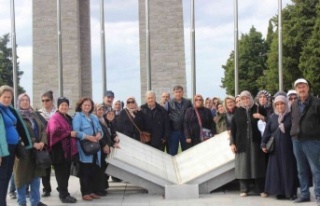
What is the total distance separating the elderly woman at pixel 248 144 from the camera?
920 centimetres

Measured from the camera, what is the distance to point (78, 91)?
2731 centimetres

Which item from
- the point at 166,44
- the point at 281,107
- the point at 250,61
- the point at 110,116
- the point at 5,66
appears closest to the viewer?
the point at 281,107

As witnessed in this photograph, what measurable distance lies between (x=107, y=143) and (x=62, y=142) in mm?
948

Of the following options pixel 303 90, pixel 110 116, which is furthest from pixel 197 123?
pixel 303 90

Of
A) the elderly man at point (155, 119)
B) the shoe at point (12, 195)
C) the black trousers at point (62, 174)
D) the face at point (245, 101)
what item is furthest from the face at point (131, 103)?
the shoe at point (12, 195)

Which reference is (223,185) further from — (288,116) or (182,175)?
(288,116)

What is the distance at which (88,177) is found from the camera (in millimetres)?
9312

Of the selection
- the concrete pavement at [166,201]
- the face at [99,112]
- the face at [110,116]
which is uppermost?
the face at [99,112]

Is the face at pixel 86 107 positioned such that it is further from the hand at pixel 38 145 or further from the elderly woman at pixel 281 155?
the elderly woman at pixel 281 155

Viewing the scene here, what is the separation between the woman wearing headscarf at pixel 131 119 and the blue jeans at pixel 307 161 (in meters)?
3.57

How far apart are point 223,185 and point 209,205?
1299mm

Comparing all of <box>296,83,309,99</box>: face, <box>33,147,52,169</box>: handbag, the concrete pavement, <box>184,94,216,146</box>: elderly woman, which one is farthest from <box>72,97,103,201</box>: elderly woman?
<box>296,83,309,99</box>: face

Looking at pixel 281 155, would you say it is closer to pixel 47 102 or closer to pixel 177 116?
pixel 177 116

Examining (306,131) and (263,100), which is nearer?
(306,131)
